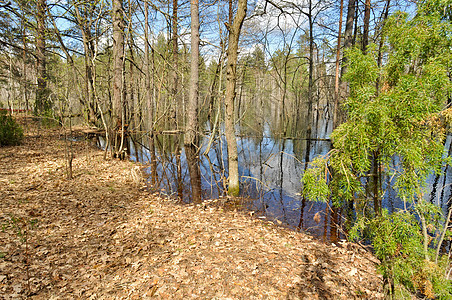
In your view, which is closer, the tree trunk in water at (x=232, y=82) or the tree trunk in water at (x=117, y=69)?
the tree trunk in water at (x=232, y=82)

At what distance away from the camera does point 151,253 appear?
Result: 345cm

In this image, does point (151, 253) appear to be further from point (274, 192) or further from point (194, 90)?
point (194, 90)

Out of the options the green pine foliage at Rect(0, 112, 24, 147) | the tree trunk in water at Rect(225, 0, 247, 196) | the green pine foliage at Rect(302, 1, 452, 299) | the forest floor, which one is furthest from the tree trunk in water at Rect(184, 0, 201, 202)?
the green pine foliage at Rect(0, 112, 24, 147)

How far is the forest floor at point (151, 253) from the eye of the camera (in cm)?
270

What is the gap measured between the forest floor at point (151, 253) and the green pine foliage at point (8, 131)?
161 inches

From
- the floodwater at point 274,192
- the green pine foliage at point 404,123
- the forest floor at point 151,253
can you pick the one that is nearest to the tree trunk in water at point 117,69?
the floodwater at point 274,192

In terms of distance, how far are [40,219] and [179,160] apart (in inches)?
266

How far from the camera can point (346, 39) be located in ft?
29.5

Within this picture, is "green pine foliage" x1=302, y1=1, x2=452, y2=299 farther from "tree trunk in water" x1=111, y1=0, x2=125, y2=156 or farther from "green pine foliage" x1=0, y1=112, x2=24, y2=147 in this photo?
"green pine foliage" x1=0, y1=112, x2=24, y2=147

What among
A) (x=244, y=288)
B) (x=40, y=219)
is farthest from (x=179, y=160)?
(x=244, y=288)

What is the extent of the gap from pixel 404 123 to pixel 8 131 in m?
12.2

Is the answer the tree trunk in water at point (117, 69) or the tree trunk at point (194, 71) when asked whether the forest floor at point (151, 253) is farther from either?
the tree trunk at point (194, 71)

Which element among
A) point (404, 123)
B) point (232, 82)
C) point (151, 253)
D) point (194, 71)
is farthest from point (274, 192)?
point (194, 71)

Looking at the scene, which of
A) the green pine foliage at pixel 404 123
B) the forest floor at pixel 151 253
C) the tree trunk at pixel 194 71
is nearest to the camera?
the green pine foliage at pixel 404 123
